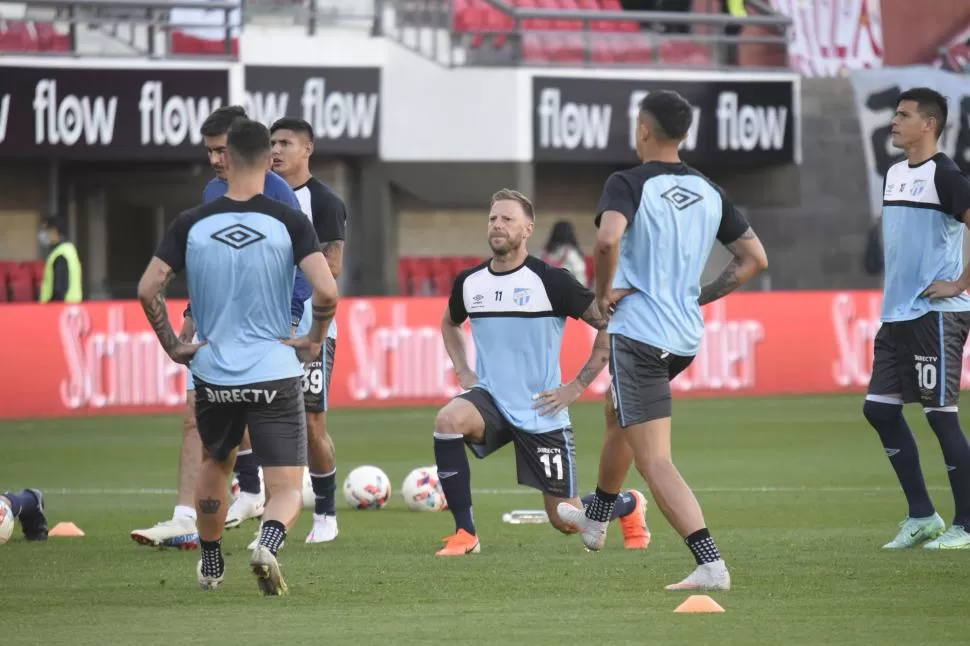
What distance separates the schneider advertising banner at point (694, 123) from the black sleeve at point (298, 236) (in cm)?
1983

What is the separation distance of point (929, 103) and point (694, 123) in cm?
1870

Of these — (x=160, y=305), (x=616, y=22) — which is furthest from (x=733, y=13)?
(x=160, y=305)

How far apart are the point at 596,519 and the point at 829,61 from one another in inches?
849

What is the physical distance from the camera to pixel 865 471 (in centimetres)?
1506

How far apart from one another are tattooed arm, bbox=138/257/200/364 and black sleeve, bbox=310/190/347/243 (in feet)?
7.23

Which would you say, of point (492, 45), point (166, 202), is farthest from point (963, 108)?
point (166, 202)

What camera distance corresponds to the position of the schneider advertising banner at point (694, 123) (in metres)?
27.7

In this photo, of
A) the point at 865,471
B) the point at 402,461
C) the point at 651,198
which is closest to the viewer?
the point at 651,198

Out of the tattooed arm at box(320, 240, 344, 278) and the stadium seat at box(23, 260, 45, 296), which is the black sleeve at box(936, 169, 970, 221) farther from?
the stadium seat at box(23, 260, 45, 296)

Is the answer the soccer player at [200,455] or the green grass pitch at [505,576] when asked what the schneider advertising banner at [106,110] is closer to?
the green grass pitch at [505,576]

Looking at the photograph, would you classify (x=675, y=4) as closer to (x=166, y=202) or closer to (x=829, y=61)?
(x=829, y=61)

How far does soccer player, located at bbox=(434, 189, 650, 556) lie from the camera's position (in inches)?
384

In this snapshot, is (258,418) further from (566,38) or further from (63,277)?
(566,38)

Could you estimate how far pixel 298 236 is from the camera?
7785 millimetres
